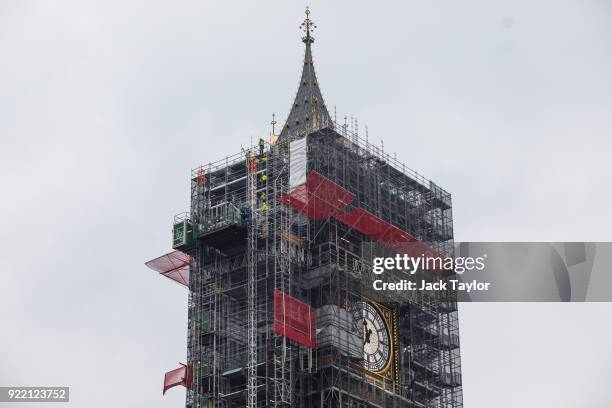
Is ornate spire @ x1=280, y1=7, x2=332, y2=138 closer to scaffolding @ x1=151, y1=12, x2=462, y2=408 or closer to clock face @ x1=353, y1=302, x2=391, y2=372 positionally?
scaffolding @ x1=151, y1=12, x2=462, y2=408

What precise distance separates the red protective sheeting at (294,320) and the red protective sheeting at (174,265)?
484 inches

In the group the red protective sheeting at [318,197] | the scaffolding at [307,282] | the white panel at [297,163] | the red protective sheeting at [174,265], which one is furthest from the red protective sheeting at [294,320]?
the red protective sheeting at [174,265]

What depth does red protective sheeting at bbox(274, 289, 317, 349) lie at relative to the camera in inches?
5027

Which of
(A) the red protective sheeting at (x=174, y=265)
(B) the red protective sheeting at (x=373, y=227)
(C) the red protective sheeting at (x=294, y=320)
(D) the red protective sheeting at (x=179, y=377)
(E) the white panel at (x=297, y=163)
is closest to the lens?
(C) the red protective sheeting at (x=294, y=320)

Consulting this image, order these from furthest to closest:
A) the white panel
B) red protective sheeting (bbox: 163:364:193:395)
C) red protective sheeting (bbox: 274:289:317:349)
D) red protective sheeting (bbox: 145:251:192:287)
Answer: red protective sheeting (bbox: 145:251:192:287)
the white panel
red protective sheeting (bbox: 163:364:193:395)
red protective sheeting (bbox: 274:289:317:349)

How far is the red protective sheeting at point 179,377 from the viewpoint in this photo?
436ft

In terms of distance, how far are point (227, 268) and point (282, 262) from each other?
5671 mm

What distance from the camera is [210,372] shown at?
431 ft

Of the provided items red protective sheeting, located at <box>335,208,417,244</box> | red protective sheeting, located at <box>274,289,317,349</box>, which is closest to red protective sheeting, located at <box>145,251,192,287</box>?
red protective sheeting, located at <box>274,289,317,349</box>

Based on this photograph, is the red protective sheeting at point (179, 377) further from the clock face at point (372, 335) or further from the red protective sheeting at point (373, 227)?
the red protective sheeting at point (373, 227)

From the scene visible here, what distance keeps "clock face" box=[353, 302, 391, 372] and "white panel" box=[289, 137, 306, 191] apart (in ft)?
34.0

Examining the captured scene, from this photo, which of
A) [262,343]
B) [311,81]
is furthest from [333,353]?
[311,81]

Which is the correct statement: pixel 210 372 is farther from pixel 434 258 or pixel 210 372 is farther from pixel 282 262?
pixel 434 258

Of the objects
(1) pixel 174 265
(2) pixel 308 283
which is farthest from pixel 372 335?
(1) pixel 174 265
